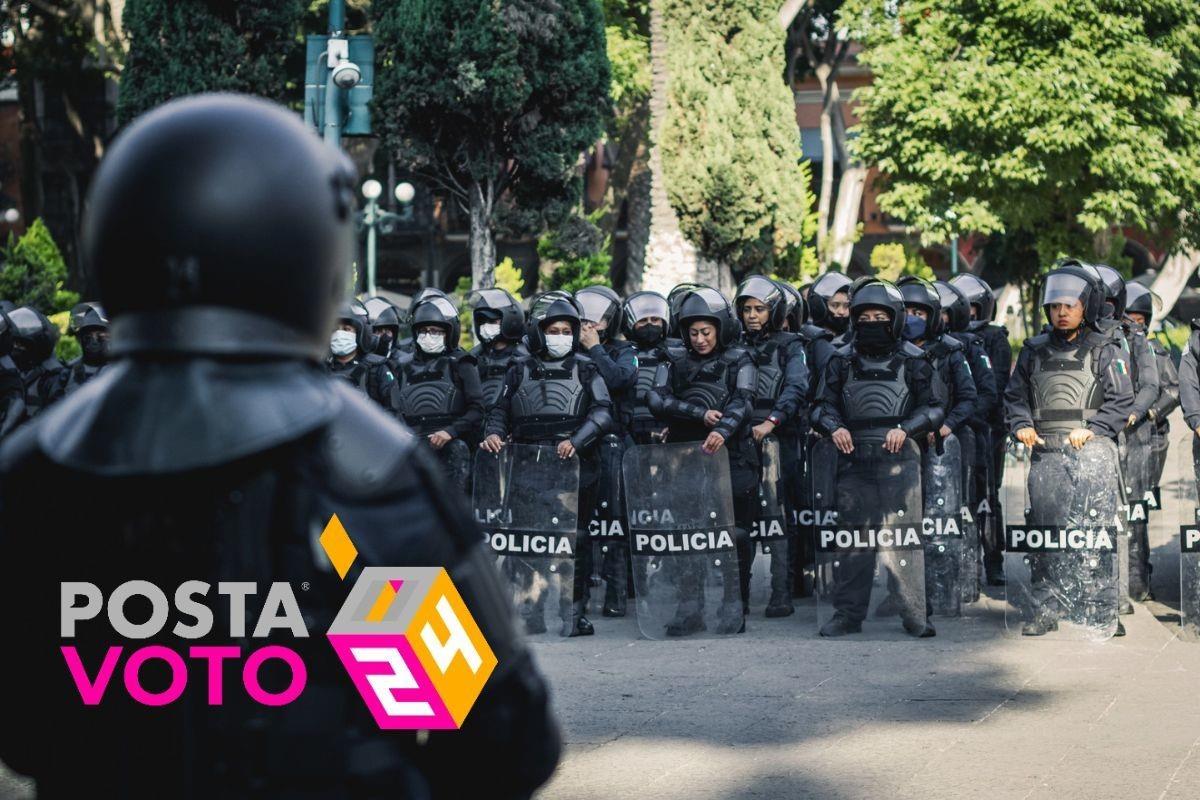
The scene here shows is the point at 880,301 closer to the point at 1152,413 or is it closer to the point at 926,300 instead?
the point at 926,300

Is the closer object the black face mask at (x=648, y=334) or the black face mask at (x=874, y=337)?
the black face mask at (x=874, y=337)

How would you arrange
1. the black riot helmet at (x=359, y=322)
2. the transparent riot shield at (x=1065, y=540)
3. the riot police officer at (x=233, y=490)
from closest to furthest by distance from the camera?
the riot police officer at (x=233, y=490), the transparent riot shield at (x=1065, y=540), the black riot helmet at (x=359, y=322)

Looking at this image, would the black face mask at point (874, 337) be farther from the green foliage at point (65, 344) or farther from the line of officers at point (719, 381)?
the green foliage at point (65, 344)

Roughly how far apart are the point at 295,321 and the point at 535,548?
791 centimetres

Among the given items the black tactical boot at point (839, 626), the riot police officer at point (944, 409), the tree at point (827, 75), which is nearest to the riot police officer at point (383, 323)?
the riot police officer at point (944, 409)

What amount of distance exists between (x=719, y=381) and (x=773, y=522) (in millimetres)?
1064

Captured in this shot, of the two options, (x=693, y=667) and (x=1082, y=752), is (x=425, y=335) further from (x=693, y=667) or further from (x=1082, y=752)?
(x=1082, y=752)

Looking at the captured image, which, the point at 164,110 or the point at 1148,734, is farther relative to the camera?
the point at 1148,734

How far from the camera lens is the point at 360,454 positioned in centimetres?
192

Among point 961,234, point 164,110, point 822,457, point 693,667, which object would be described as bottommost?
point 693,667

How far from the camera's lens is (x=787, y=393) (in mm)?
11016

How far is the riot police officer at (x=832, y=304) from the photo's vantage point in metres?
12.7

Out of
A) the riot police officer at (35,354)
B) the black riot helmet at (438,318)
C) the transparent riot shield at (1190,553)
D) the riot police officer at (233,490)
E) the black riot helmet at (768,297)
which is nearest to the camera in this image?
the riot police officer at (233,490)

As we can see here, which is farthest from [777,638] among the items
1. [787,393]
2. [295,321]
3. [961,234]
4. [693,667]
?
[961,234]
